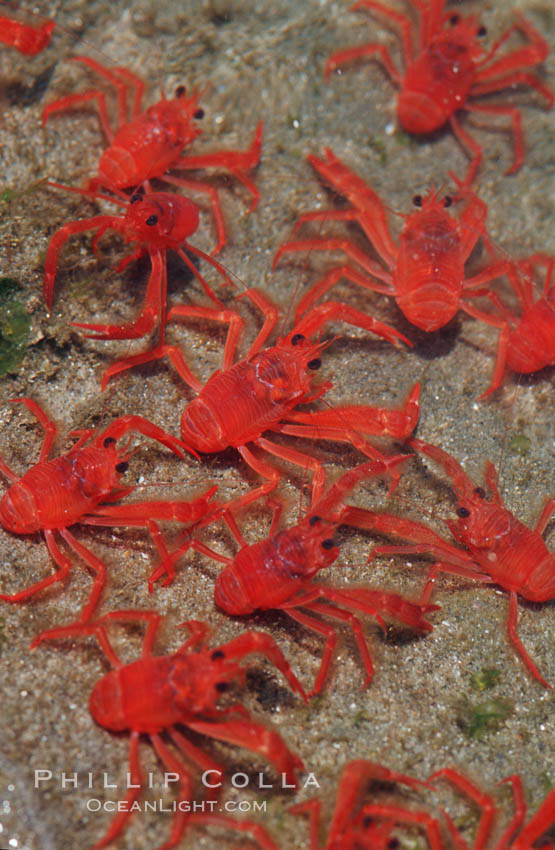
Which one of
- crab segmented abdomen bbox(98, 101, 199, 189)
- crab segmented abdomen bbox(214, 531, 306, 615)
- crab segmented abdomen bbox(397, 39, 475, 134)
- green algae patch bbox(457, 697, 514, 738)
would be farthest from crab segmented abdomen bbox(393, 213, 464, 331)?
green algae patch bbox(457, 697, 514, 738)

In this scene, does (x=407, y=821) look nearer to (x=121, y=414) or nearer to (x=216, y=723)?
(x=216, y=723)

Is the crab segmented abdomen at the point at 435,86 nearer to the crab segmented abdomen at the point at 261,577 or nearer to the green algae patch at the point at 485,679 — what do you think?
the crab segmented abdomen at the point at 261,577

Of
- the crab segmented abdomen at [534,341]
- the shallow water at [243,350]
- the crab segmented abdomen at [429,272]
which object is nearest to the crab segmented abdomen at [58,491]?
the shallow water at [243,350]

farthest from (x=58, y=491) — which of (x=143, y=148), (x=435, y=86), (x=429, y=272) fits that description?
(x=435, y=86)

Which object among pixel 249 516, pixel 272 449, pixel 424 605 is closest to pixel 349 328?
pixel 272 449

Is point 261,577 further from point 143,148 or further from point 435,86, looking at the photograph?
point 435,86

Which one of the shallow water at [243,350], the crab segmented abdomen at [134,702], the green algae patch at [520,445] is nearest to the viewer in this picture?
the crab segmented abdomen at [134,702]
